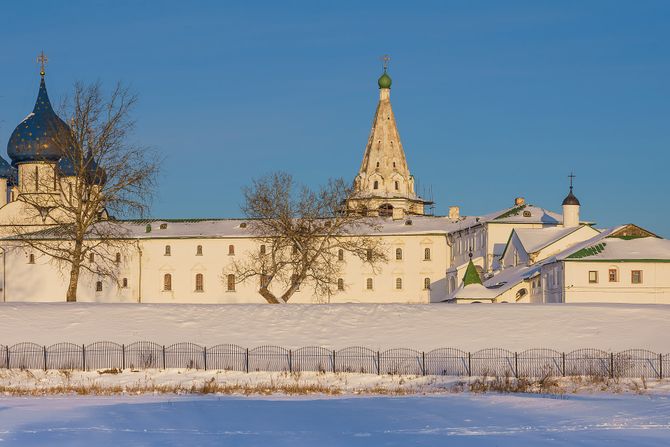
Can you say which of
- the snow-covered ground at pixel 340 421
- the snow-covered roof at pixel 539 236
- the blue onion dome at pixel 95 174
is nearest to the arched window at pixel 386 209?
the snow-covered roof at pixel 539 236

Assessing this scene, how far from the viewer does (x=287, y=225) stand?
2625 inches

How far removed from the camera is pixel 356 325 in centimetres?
4662

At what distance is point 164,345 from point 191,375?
19.5 ft

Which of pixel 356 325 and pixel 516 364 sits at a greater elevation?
pixel 356 325

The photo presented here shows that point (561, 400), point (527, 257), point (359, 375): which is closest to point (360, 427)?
A: point (561, 400)

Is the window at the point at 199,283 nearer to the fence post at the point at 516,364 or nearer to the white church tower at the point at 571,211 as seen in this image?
the white church tower at the point at 571,211

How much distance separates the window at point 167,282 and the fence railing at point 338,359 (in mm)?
51789

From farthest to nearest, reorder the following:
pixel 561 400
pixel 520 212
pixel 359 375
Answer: pixel 520 212, pixel 359 375, pixel 561 400

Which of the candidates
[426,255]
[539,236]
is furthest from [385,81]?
[539,236]

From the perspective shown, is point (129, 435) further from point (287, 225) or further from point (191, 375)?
point (287, 225)

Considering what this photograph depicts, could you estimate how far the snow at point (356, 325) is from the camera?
44969mm

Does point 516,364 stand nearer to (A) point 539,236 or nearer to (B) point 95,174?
(B) point 95,174

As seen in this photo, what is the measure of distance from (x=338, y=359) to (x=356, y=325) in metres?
3.83

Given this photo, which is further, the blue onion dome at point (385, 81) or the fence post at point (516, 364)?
the blue onion dome at point (385, 81)
